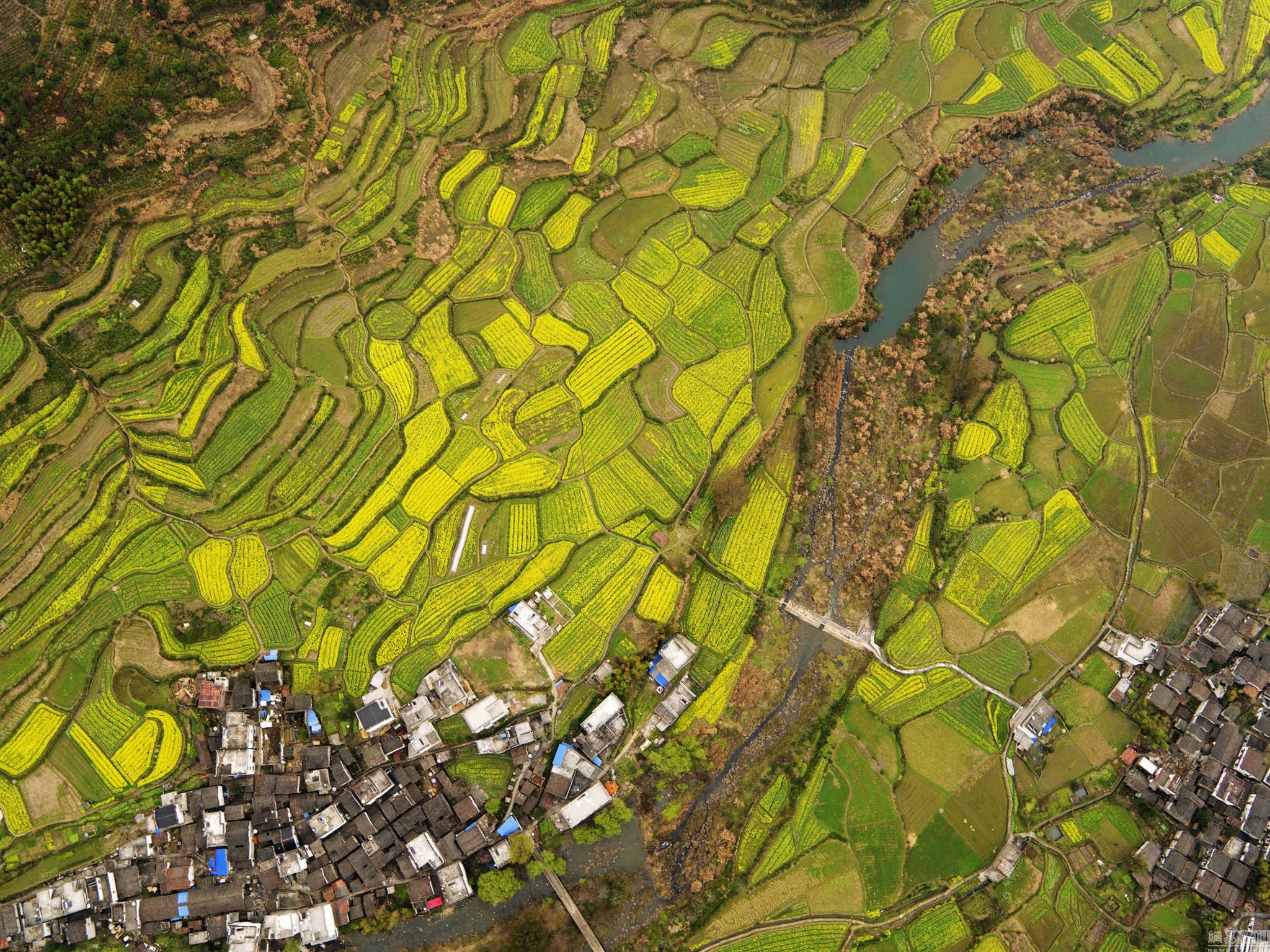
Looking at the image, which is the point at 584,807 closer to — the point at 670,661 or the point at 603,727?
the point at 603,727

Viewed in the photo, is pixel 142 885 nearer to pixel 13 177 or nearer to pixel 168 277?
pixel 168 277

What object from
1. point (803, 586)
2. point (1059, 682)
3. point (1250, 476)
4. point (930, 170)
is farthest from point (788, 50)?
point (1059, 682)

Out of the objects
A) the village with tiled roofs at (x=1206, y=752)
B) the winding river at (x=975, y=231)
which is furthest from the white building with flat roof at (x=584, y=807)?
the winding river at (x=975, y=231)

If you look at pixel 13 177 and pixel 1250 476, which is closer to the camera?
pixel 13 177

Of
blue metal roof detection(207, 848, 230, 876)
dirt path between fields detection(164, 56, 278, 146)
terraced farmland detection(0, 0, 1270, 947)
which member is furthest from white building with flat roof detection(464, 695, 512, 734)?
dirt path between fields detection(164, 56, 278, 146)

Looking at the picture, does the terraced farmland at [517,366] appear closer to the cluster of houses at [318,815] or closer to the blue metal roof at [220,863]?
the cluster of houses at [318,815]

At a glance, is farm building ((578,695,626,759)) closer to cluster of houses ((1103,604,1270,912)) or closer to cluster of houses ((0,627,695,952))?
cluster of houses ((0,627,695,952))
